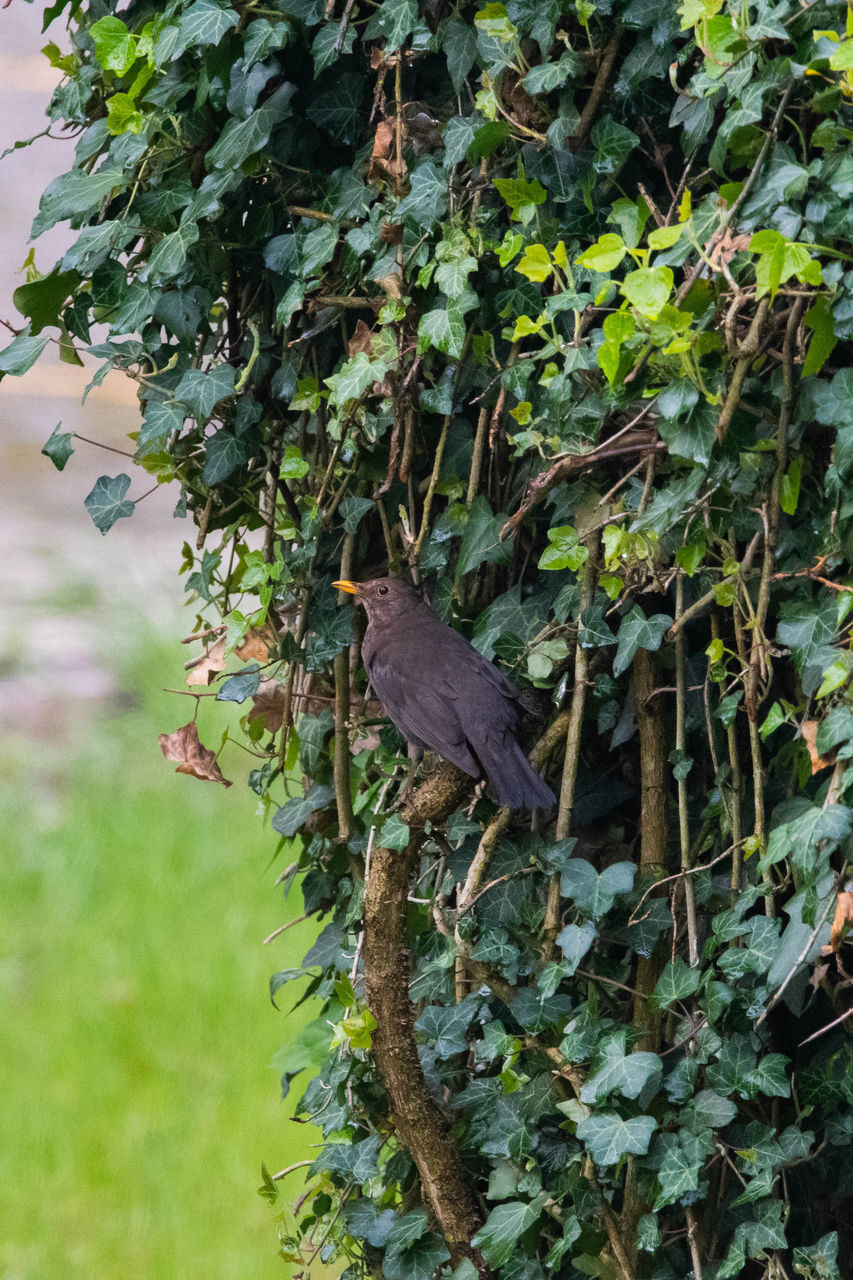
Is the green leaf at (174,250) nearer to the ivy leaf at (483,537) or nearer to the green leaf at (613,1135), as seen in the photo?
the ivy leaf at (483,537)

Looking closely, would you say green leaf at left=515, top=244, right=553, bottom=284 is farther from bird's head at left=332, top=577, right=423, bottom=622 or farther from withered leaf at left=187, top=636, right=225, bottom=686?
withered leaf at left=187, top=636, right=225, bottom=686

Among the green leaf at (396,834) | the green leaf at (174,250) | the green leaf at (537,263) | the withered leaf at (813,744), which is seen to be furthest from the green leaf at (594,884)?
the green leaf at (174,250)

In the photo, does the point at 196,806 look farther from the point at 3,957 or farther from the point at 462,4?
the point at 462,4

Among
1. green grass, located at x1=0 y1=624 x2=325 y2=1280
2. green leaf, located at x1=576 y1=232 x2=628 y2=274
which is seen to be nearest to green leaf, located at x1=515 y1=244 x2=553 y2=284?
green leaf, located at x1=576 y1=232 x2=628 y2=274

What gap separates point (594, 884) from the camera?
60.7 inches

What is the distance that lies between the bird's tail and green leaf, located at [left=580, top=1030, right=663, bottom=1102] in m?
0.30

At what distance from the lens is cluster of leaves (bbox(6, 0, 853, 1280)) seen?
1.29m

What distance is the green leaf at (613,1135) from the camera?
1439 millimetres

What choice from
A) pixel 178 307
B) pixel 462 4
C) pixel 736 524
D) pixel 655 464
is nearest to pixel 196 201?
pixel 178 307

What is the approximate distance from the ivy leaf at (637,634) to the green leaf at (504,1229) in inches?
27.7

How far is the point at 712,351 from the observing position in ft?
4.28

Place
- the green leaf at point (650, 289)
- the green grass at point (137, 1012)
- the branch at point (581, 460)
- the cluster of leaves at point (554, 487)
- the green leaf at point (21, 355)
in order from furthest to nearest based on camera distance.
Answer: the green grass at point (137, 1012), the green leaf at point (21, 355), the branch at point (581, 460), the cluster of leaves at point (554, 487), the green leaf at point (650, 289)

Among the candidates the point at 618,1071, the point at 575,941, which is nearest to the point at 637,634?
the point at 575,941

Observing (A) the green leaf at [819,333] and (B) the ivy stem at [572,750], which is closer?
(A) the green leaf at [819,333]
